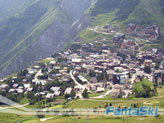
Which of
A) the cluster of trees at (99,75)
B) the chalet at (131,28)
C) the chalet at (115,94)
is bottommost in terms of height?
the chalet at (115,94)

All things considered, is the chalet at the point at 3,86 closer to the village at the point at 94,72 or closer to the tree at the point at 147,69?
the village at the point at 94,72

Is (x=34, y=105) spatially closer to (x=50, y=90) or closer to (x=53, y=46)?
(x=50, y=90)

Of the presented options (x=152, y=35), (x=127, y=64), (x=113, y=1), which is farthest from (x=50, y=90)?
(x=113, y=1)

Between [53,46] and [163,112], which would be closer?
[163,112]

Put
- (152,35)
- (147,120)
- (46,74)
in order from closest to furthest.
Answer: (147,120) → (46,74) → (152,35)

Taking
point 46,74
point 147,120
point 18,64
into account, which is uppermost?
point 18,64

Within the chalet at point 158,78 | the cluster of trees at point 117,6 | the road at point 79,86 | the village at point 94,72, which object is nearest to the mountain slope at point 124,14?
the cluster of trees at point 117,6

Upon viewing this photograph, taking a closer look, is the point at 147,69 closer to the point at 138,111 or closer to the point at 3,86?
the point at 138,111
